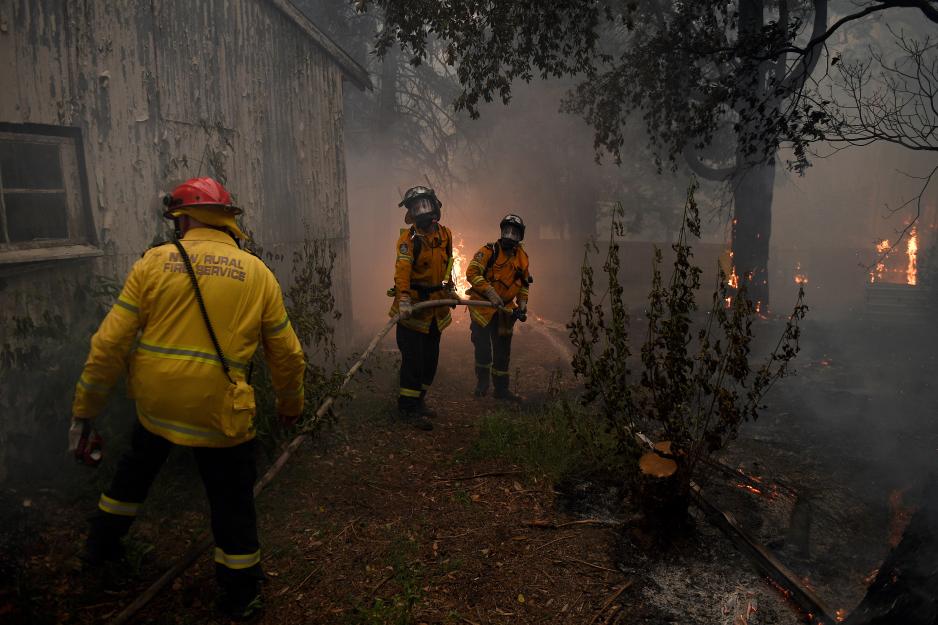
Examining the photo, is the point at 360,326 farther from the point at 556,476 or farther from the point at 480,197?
the point at 480,197

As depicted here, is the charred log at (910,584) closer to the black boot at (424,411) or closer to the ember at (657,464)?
the ember at (657,464)

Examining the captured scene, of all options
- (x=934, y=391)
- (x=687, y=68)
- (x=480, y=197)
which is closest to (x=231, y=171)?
(x=687, y=68)

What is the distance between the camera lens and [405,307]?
6191 mm

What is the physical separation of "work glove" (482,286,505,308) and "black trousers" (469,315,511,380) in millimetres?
478

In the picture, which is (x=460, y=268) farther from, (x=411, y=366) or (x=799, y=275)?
(x=799, y=275)

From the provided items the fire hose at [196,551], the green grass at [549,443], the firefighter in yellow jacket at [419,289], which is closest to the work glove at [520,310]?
the firefighter in yellow jacket at [419,289]

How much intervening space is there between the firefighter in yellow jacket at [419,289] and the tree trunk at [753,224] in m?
9.19

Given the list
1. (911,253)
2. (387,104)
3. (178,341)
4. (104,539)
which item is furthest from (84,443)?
(911,253)

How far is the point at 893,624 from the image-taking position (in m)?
2.82

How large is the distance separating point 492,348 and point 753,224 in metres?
8.50

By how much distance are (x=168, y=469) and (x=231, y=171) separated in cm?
446

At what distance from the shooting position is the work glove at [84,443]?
3123 mm

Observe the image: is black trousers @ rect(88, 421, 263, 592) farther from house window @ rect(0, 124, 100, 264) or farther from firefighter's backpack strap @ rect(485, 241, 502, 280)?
firefighter's backpack strap @ rect(485, 241, 502, 280)

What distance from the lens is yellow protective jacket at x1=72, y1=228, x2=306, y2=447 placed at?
3.01m
